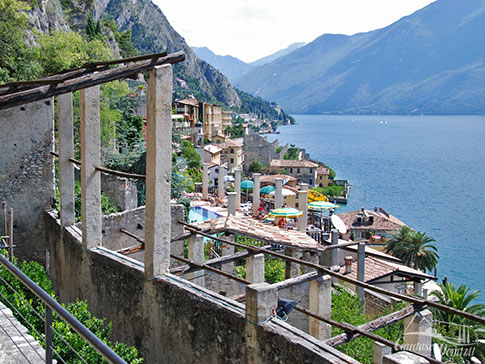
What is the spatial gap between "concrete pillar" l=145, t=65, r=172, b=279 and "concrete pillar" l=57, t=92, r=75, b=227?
4042 mm

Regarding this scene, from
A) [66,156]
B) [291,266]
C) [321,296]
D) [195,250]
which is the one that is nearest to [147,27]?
[291,266]

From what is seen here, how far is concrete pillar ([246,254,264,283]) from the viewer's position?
43.3ft

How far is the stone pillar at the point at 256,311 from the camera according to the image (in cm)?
658

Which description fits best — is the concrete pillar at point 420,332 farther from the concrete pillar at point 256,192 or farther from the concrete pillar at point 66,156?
the concrete pillar at point 256,192

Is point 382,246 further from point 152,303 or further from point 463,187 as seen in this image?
point 463,187

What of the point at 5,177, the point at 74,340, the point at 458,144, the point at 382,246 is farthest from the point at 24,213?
the point at 458,144

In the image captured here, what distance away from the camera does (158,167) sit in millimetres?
8211

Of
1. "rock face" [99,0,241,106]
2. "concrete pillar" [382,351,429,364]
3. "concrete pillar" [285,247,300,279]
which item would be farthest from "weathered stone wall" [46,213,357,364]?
"rock face" [99,0,241,106]

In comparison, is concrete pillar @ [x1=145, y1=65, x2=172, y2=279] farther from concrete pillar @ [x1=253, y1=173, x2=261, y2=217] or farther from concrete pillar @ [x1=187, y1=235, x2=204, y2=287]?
concrete pillar @ [x1=253, y1=173, x2=261, y2=217]

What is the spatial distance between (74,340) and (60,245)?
5772 millimetres

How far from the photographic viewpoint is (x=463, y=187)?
104 metres

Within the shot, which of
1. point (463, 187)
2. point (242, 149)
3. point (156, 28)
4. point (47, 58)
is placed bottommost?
point (463, 187)

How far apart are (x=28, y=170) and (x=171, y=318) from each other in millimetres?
8780

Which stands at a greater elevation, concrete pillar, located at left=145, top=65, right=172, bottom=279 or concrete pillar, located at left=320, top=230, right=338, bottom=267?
concrete pillar, located at left=145, top=65, right=172, bottom=279
